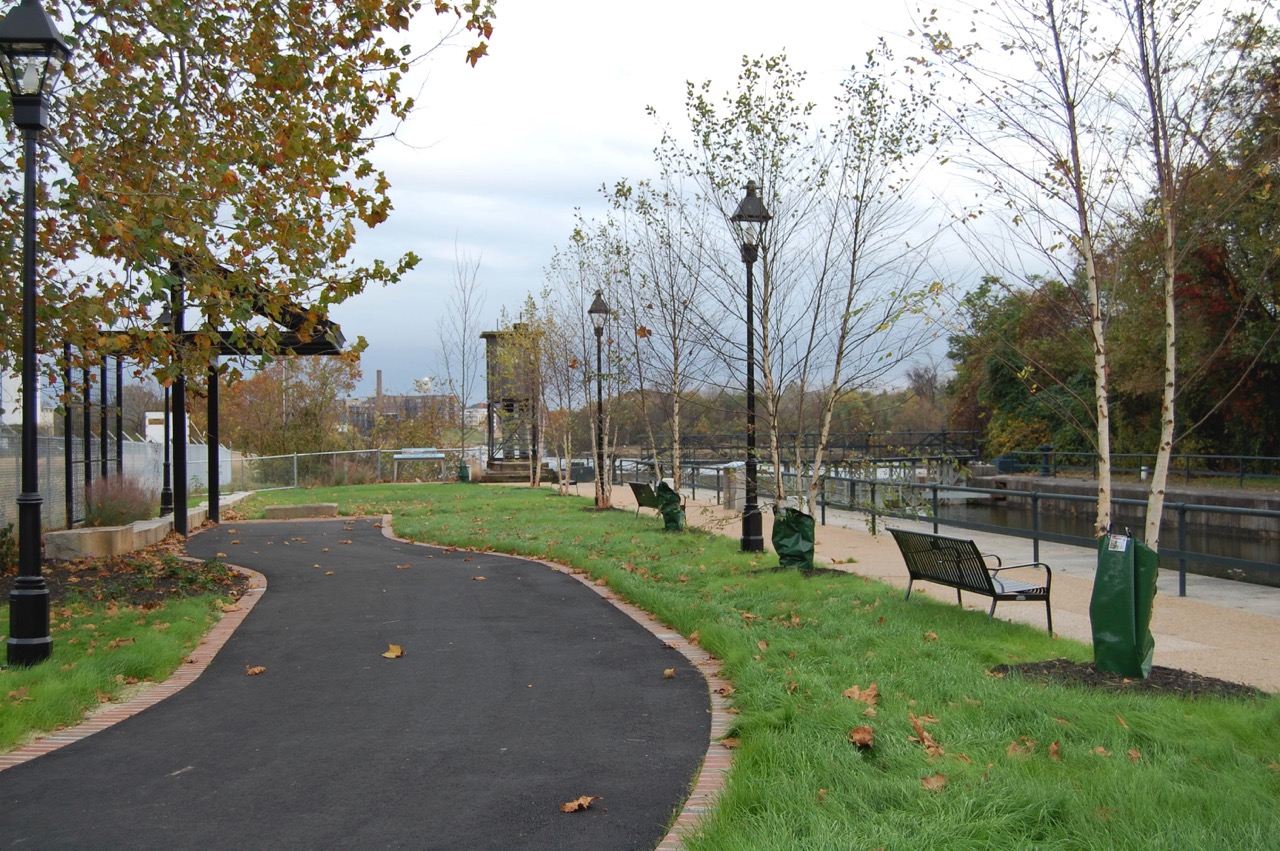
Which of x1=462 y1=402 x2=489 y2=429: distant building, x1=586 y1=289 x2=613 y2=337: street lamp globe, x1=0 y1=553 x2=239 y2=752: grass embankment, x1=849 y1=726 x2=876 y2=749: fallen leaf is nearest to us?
x1=849 y1=726 x2=876 y2=749: fallen leaf

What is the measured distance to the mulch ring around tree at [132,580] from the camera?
1057 cm

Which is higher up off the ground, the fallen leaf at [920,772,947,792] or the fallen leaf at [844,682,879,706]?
the fallen leaf at [920,772,947,792]

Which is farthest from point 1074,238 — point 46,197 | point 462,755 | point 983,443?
point 983,443

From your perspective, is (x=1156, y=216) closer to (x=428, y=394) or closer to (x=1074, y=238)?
(x=1074, y=238)

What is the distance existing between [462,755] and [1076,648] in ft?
14.9

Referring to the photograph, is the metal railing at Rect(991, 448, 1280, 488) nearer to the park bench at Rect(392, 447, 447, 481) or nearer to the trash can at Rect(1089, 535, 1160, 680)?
the park bench at Rect(392, 447, 447, 481)

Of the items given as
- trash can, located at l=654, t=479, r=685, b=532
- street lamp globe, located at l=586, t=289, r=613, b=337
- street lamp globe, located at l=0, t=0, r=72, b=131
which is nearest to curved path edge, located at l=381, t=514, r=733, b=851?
trash can, located at l=654, t=479, r=685, b=532

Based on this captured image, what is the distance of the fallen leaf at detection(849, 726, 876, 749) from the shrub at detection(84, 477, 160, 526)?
533 inches

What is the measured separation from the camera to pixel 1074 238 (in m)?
7.62

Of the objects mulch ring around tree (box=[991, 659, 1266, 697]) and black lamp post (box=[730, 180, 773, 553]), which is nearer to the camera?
mulch ring around tree (box=[991, 659, 1266, 697])

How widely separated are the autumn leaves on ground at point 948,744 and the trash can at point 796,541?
6.73 feet

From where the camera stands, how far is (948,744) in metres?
5.27

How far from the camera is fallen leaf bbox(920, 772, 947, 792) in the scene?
15.0ft

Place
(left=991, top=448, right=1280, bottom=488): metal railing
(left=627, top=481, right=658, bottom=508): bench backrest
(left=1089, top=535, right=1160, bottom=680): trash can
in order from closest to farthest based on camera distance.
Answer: (left=1089, top=535, right=1160, bottom=680): trash can, (left=627, top=481, right=658, bottom=508): bench backrest, (left=991, top=448, right=1280, bottom=488): metal railing
